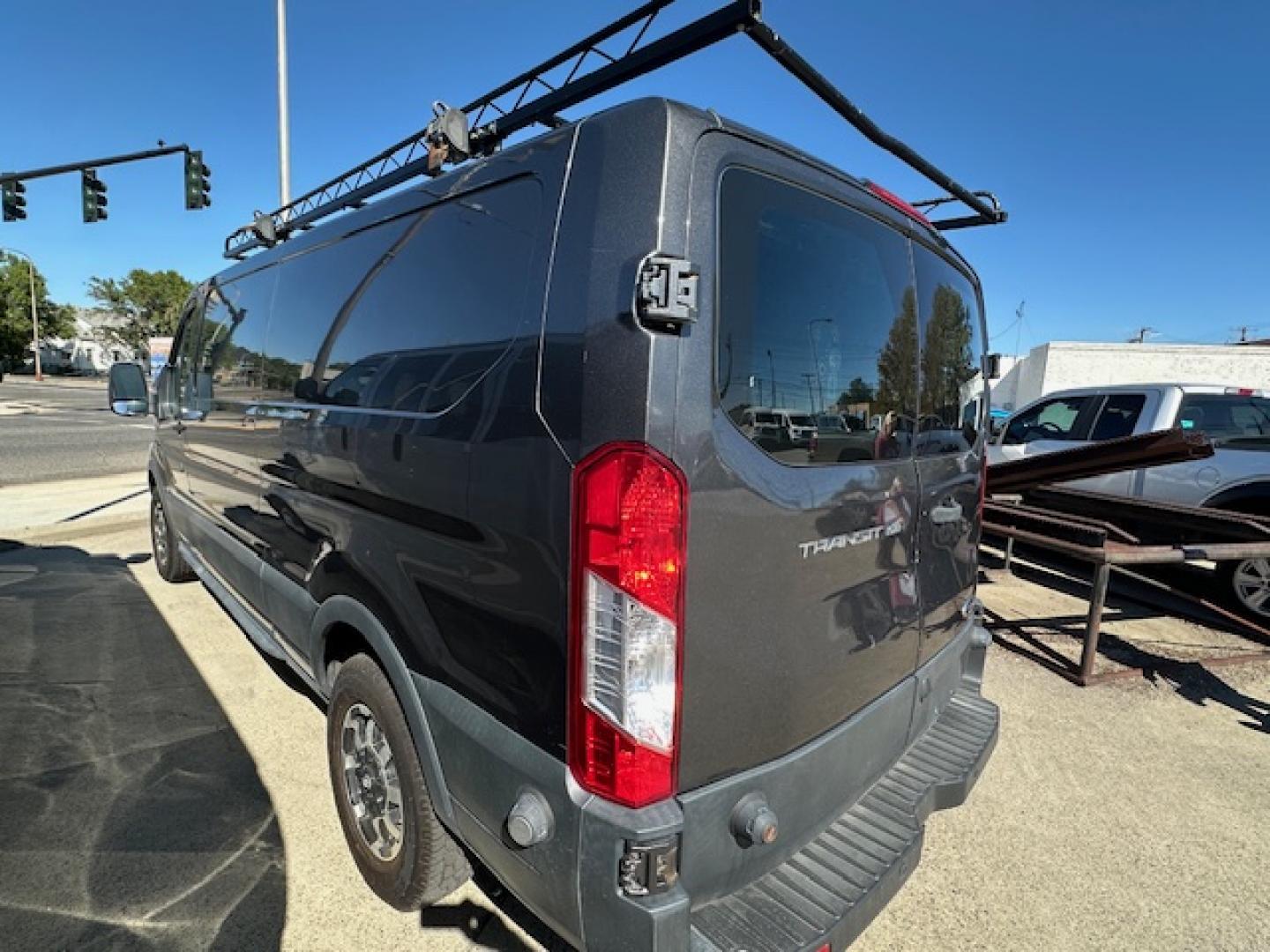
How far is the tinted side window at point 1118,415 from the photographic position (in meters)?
6.72

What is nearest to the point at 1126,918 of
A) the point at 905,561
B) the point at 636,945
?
the point at 905,561

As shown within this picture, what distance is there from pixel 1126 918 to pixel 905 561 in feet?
5.06

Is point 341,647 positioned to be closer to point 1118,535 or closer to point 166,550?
point 166,550

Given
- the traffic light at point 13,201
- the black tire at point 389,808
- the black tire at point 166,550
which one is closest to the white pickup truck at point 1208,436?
the black tire at point 389,808

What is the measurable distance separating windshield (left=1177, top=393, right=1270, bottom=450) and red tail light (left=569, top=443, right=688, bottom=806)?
7.06 meters

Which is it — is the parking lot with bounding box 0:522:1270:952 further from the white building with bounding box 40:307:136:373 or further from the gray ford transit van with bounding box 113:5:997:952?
the white building with bounding box 40:307:136:373

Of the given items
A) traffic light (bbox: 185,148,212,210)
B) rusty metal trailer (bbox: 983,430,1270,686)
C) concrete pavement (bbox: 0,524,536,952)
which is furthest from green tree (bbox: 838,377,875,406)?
traffic light (bbox: 185,148,212,210)

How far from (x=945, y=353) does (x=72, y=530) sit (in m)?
8.84

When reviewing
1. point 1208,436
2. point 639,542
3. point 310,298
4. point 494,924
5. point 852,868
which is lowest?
point 494,924

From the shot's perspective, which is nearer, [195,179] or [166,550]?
[166,550]

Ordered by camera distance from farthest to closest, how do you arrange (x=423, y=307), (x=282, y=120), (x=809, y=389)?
(x=282, y=120) → (x=423, y=307) → (x=809, y=389)

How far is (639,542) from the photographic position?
55.3 inches

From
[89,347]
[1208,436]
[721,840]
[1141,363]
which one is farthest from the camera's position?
[89,347]

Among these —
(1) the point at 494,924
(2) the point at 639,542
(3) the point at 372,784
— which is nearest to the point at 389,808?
(3) the point at 372,784
